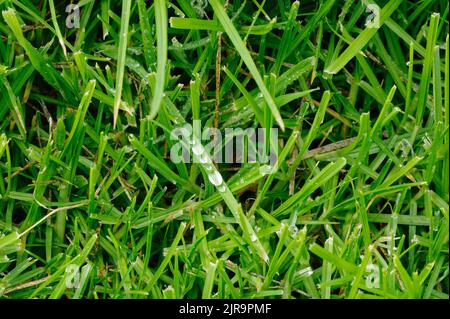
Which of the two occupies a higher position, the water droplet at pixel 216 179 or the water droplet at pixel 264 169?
the water droplet at pixel 264 169

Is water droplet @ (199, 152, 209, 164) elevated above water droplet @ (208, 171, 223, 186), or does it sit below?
above

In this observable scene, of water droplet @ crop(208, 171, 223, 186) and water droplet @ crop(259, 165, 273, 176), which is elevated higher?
water droplet @ crop(259, 165, 273, 176)

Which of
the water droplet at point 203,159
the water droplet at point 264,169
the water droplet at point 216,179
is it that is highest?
the water droplet at point 203,159

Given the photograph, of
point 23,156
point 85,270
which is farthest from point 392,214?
point 23,156

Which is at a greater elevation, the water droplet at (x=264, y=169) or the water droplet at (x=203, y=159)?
the water droplet at (x=203, y=159)

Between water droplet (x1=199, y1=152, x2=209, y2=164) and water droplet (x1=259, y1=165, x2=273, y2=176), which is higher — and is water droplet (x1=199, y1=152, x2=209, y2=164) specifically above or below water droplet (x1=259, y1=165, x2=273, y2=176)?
above

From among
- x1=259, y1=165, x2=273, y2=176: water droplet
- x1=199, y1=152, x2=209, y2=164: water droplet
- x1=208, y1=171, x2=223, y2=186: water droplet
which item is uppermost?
x1=199, y1=152, x2=209, y2=164: water droplet
